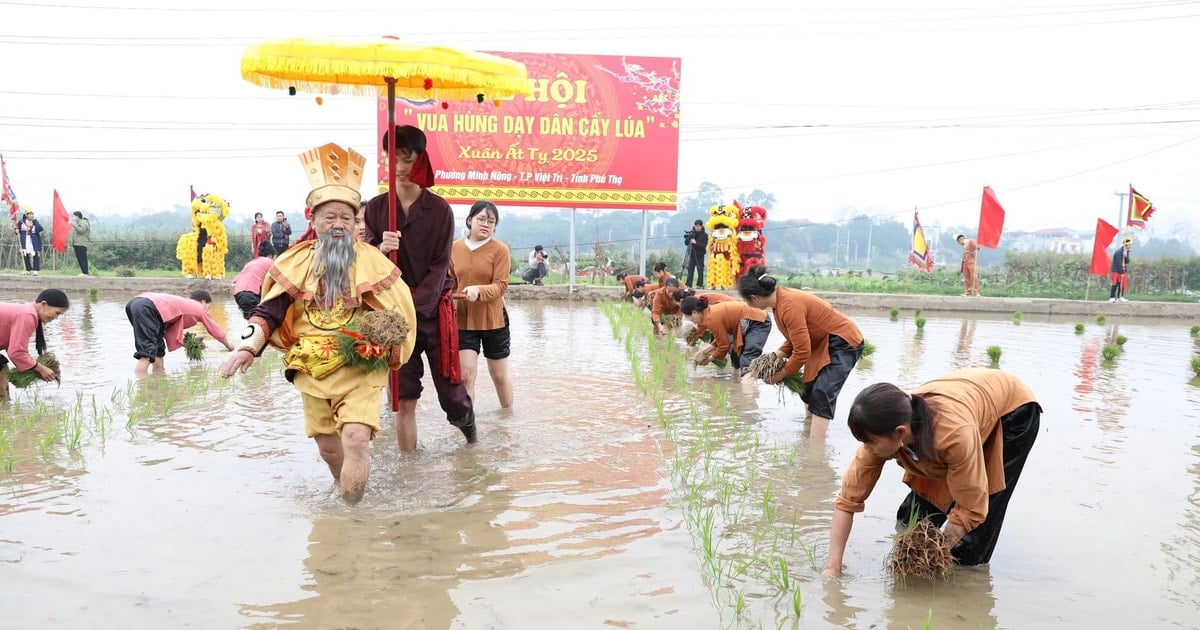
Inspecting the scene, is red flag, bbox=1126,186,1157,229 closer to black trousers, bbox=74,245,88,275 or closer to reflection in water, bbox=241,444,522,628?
reflection in water, bbox=241,444,522,628

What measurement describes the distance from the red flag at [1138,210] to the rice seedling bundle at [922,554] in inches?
729

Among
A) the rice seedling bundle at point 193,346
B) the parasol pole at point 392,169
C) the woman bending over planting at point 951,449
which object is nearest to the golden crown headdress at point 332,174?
the parasol pole at point 392,169

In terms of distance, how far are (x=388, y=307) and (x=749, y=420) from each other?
A: 3.24m

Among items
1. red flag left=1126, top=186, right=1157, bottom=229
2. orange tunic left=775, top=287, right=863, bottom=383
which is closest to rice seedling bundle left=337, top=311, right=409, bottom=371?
orange tunic left=775, top=287, right=863, bottom=383

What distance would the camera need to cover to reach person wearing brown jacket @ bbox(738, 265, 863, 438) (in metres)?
5.35

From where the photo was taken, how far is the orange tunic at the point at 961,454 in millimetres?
2857

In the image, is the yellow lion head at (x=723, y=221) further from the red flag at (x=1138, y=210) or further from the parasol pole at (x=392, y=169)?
the parasol pole at (x=392, y=169)

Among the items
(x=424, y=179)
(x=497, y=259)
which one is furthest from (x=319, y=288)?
(x=497, y=259)

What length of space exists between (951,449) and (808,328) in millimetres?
2721

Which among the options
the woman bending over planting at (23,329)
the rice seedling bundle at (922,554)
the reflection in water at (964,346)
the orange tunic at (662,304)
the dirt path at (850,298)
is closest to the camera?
the rice seedling bundle at (922,554)

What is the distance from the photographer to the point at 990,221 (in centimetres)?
1764

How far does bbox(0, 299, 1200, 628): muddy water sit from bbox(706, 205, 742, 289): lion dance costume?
10419 millimetres

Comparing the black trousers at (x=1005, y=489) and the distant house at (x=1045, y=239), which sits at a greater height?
the distant house at (x=1045, y=239)

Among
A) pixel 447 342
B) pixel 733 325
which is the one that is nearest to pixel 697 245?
pixel 733 325
